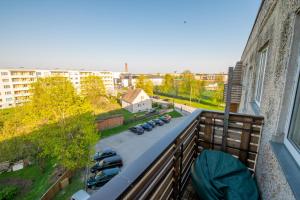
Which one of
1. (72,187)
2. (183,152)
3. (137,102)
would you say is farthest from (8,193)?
(137,102)

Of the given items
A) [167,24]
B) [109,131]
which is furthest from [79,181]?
[167,24]

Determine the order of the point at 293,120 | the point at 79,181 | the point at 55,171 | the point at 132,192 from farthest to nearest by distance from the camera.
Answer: the point at 55,171 → the point at 79,181 → the point at 293,120 → the point at 132,192

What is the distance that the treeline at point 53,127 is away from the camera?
7.47m

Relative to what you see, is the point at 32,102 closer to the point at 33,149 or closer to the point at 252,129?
the point at 33,149

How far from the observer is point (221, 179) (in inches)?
70.4

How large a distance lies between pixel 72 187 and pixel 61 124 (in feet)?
10.9

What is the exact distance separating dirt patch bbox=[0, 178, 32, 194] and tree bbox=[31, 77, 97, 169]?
1813mm

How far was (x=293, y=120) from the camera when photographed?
1.36m

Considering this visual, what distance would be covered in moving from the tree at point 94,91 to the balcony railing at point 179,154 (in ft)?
60.9

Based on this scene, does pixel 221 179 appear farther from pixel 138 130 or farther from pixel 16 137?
pixel 138 130

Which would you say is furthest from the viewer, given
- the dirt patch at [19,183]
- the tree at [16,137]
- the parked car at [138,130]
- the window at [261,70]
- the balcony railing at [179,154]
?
the parked car at [138,130]

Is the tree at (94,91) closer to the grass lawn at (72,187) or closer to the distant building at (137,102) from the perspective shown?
the distant building at (137,102)

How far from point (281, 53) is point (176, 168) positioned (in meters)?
1.80

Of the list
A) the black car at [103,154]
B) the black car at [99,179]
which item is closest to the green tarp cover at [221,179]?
the black car at [99,179]
